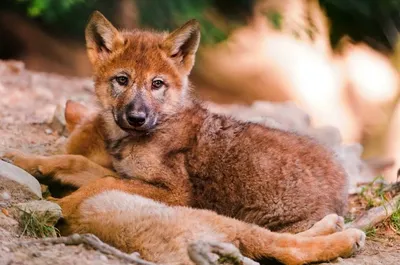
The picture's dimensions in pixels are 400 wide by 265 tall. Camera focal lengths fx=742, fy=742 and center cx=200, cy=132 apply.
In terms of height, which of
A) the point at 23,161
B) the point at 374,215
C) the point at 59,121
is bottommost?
the point at 23,161

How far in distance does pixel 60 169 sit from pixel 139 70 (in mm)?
932

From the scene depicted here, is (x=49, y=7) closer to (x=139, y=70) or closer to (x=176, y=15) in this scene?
(x=176, y=15)

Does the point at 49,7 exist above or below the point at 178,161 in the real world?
above

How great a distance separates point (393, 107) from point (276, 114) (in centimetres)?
411

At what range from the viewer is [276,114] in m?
9.02

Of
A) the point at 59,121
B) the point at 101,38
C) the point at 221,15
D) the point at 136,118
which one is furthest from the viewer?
the point at 221,15

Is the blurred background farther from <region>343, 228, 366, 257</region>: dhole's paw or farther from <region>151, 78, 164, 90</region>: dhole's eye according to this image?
<region>343, 228, 366, 257</region>: dhole's paw

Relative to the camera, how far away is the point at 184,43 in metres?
5.79

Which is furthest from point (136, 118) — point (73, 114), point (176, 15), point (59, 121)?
point (176, 15)

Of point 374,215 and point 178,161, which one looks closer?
point 178,161

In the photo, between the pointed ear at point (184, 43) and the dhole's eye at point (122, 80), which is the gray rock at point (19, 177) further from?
the pointed ear at point (184, 43)

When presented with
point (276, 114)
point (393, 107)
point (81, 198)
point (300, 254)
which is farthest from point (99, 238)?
point (393, 107)

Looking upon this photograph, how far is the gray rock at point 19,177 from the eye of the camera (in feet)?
15.8

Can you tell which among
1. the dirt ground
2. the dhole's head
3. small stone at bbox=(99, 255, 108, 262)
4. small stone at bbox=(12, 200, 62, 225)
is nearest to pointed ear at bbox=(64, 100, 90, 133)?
the dirt ground
